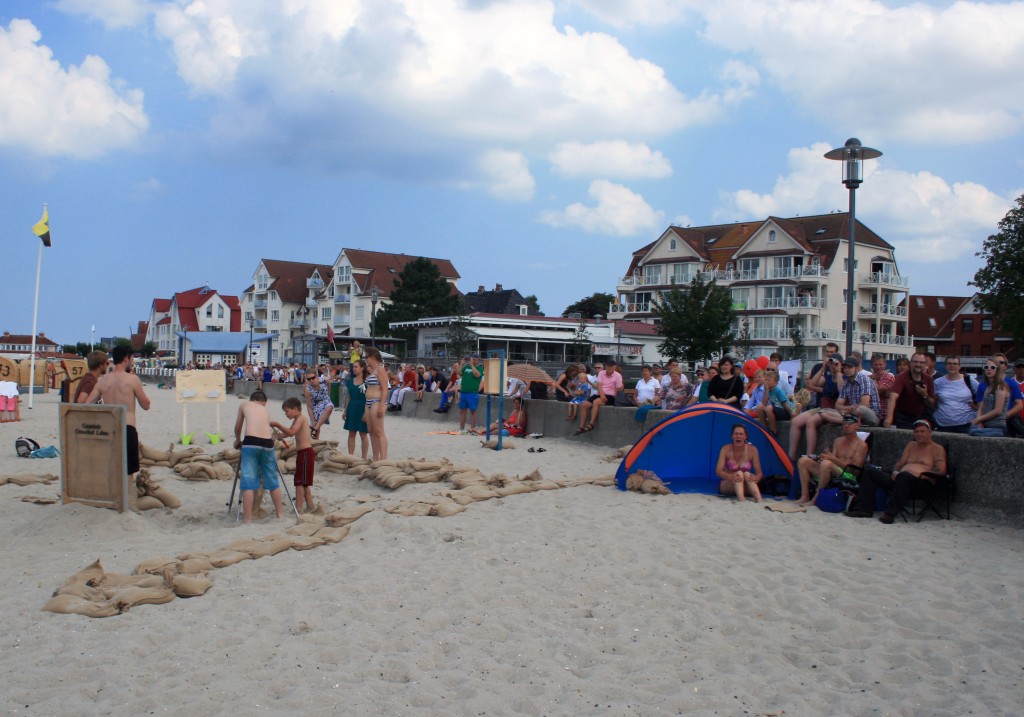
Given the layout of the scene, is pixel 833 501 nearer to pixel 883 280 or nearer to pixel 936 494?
pixel 936 494

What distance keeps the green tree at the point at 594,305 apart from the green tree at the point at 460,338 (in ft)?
147

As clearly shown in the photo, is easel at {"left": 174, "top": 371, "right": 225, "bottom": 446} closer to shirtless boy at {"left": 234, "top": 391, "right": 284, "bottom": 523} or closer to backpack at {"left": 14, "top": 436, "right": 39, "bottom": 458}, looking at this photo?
backpack at {"left": 14, "top": 436, "right": 39, "bottom": 458}

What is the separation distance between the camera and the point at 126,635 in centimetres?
555

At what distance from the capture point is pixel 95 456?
8.97 meters

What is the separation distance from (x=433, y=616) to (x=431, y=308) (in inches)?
2560

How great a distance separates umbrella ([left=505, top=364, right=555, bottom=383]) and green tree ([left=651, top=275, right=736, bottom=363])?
1052 inches

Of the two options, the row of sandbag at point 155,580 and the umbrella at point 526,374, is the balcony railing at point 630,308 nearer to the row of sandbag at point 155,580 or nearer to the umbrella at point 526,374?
the umbrella at point 526,374

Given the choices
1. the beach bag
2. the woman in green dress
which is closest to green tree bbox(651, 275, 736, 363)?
the woman in green dress

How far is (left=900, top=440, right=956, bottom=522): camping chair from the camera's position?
8688 millimetres

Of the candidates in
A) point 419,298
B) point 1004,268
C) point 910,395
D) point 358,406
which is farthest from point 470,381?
point 419,298

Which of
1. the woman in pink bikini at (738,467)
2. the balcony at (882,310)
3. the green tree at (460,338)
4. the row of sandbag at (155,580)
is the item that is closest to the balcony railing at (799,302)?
the balcony at (882,310)

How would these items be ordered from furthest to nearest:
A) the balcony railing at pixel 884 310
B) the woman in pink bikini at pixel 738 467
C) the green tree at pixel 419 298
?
1. the green tree at pixel 419 298
2. the balcony railing at pixel 884 310
3. the woman in pink bikini at pixel 738 467

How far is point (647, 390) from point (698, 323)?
31.1 m

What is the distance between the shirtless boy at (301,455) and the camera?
9.62 meters
